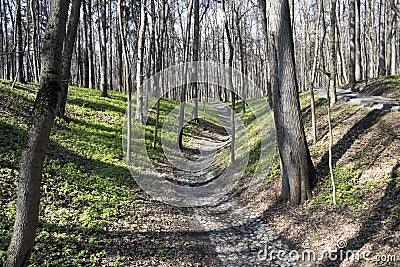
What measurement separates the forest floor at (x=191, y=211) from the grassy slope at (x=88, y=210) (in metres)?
0.02

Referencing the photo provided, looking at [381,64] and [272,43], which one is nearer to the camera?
[272,43]

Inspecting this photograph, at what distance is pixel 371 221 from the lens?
A: 591 centimetres

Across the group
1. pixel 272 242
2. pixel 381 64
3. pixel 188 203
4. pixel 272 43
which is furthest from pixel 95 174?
Result: pixel 381 64

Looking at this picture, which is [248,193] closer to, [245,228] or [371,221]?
[245,228]

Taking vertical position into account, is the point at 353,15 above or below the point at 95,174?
above

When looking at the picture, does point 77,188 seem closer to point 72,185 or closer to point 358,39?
point 72,185

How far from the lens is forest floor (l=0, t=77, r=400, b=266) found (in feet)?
18.5

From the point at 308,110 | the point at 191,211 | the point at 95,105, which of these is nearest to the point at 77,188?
the point at 191,211

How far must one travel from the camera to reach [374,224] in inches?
228

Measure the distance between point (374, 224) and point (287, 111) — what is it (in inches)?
140

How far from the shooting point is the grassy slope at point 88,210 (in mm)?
5672

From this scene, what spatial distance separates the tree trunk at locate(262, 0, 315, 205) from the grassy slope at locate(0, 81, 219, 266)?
302 centimetres

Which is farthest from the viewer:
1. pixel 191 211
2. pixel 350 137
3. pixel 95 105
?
pixel 95 105

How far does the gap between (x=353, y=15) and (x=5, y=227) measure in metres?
20.0
